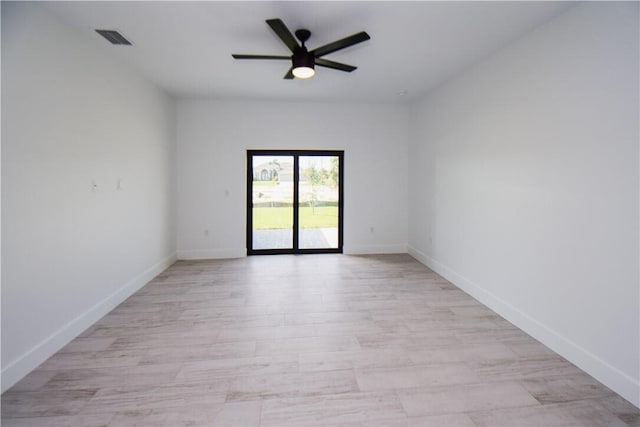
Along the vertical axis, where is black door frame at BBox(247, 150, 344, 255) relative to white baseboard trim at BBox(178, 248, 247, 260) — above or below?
above

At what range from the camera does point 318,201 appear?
5.69m

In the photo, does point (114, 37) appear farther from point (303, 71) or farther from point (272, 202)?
point (272, 202)

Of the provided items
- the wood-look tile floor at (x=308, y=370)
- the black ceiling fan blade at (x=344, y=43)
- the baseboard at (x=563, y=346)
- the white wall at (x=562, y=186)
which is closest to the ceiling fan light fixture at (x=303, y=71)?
the black ceiling fan blade at (x=344, y=43)

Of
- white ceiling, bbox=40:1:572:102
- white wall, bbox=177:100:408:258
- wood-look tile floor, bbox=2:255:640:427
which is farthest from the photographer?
white wall, bbox=177:100:408:258

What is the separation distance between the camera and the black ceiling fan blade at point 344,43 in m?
2.42

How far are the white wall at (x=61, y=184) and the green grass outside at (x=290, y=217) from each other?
210 cm

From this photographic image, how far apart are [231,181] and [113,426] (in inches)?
163

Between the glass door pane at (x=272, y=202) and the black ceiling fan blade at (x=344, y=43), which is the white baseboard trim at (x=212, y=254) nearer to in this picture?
the glass door pane at (x=272, y=202)

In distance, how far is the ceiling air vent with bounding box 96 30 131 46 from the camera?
9.04 ft

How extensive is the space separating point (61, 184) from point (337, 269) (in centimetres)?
347

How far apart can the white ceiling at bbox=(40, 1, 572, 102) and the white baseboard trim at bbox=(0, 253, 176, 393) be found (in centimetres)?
259

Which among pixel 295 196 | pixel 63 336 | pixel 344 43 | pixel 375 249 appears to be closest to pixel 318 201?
pixel 295 196

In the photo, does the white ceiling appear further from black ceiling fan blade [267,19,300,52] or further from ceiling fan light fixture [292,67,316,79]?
ceiling fan light fixture [292,67,316,79]

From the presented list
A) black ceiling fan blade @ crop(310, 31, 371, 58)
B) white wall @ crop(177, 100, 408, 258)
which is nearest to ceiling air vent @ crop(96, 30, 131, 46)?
black ceiling fan blade @ crop(310, 31, 371, 58)
